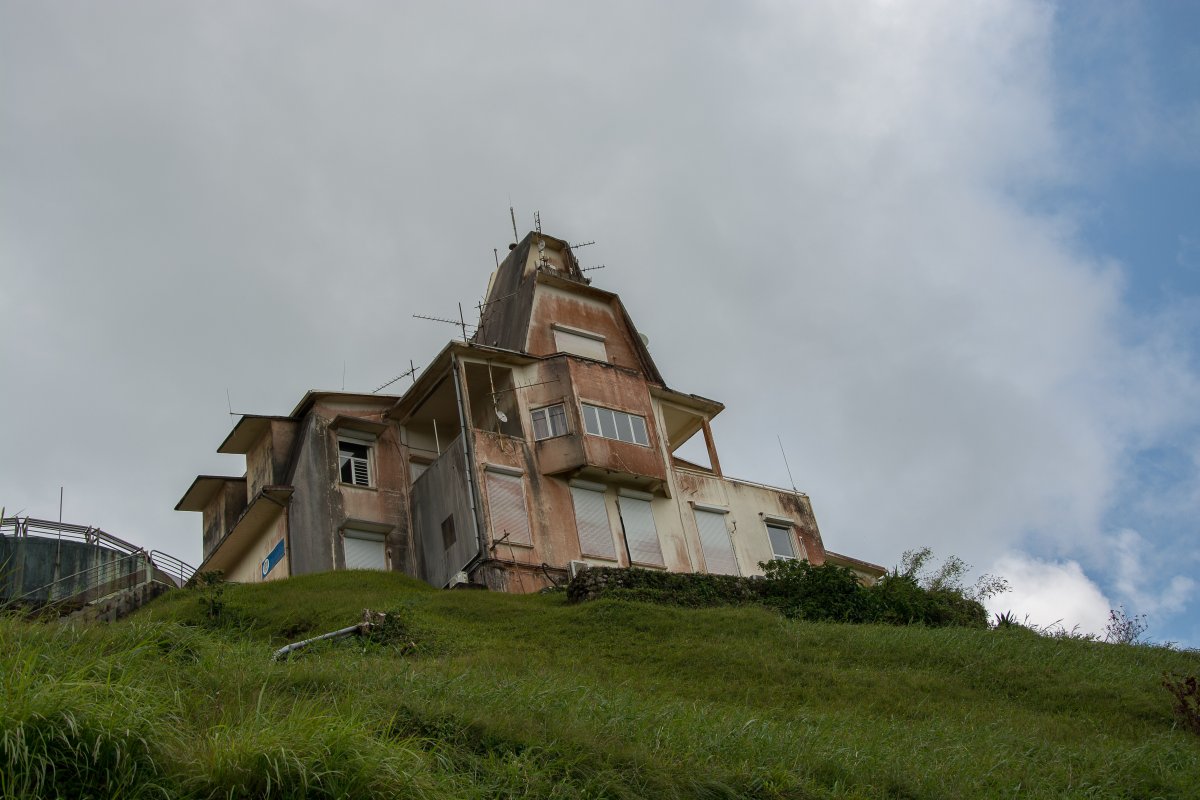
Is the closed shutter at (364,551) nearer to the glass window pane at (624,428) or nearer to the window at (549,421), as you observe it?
the window at (549,421)

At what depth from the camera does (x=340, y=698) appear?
36.3 feet

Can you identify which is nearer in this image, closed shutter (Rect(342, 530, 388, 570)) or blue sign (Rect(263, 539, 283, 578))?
closed shutter (Rect(342, 530, 388, 570))

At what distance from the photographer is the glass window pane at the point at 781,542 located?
113 ft

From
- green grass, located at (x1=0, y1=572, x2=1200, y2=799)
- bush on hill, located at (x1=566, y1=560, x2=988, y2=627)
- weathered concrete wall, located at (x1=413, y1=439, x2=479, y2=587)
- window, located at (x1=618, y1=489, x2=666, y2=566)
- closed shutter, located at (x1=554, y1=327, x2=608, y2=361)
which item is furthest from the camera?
closed shutter, located at (x1=554, y1=327, x2=608, y2=361)

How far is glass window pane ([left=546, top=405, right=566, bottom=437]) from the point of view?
31156 millimetres

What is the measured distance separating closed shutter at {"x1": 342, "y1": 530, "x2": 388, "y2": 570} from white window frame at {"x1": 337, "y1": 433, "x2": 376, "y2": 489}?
4.85 feet

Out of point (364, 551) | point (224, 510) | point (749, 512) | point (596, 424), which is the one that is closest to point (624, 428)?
point (596, 424)

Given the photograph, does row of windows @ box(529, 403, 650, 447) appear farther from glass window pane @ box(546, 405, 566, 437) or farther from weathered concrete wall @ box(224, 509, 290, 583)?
weathered concrete wall @ box(224, 509, 290, 583)

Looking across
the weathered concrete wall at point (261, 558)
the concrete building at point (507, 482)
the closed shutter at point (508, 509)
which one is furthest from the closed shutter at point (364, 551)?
the closed shutter at point (508, 509)

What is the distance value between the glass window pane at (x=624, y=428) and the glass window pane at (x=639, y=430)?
15 centimetres

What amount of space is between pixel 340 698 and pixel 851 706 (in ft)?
27.7

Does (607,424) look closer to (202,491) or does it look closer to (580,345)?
(580,345)

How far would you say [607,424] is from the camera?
31.8 m

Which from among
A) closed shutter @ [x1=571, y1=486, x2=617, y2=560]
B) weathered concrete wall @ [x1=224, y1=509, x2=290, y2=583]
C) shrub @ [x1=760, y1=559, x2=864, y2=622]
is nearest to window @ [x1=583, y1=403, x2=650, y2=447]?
closed shutter @ [x1=571, y1=486, x2=617, y2=560]
